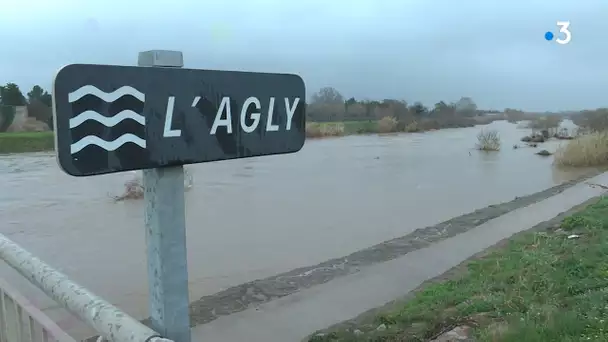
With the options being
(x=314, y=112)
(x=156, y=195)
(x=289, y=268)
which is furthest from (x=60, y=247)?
(x=314, y=112)

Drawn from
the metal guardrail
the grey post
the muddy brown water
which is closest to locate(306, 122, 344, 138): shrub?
the muddy brown water

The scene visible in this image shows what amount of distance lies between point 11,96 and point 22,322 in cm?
4945

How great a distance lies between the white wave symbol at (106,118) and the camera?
1248 mm

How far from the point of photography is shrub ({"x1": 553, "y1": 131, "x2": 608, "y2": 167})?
2241cm

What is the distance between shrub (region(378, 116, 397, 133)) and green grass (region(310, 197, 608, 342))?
51.7 m

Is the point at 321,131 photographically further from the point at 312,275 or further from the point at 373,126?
the point at 312,275

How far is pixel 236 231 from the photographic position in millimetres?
10844

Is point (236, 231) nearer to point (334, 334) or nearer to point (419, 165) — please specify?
point (334, 334)

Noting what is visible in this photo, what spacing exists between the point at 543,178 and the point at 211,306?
54.3ft

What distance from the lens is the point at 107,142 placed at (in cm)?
130

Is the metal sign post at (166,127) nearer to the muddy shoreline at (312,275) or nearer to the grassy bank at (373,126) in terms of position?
the muddy shoreline at (312,275)

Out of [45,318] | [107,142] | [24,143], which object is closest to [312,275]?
[45,318]

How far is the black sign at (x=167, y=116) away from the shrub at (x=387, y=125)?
56.9m

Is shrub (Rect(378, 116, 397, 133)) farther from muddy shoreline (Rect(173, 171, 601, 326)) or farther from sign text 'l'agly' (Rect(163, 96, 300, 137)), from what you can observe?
sign text 'l'agly' (Rect(163, 96, 300, 137))
